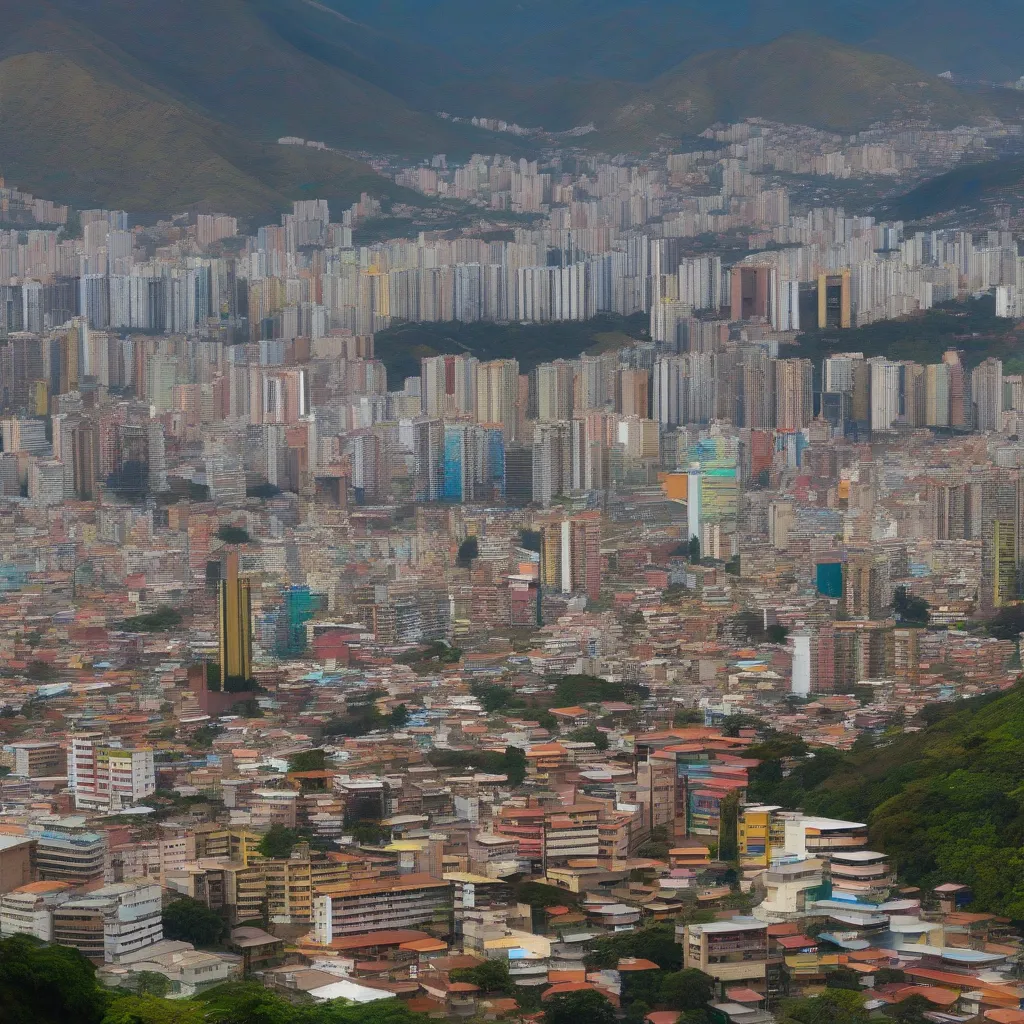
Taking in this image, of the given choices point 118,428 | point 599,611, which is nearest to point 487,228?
point 118,428

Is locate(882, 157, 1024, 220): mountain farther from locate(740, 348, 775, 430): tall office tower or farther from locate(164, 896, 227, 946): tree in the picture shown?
locate(164, 896, 227, 946): tree

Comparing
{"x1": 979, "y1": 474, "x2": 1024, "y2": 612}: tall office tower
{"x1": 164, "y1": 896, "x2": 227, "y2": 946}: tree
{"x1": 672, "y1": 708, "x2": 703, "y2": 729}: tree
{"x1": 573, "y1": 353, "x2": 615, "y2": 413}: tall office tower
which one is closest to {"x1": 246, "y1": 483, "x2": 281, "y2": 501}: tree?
{"x1": 573, "y1": 353, "x2": 615, "y2": 413}: tall office tower

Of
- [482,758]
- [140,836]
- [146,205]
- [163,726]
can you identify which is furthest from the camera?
[146,205]

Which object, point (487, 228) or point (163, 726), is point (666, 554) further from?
point (487, 228)

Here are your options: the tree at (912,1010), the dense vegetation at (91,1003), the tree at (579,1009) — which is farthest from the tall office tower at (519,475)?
the dense vegetation at (91,1003)

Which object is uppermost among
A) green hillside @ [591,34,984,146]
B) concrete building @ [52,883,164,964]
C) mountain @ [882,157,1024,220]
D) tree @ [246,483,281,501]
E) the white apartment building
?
green hillside @ [591,34,984,146]

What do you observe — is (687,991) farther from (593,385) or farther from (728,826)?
(593,385)
